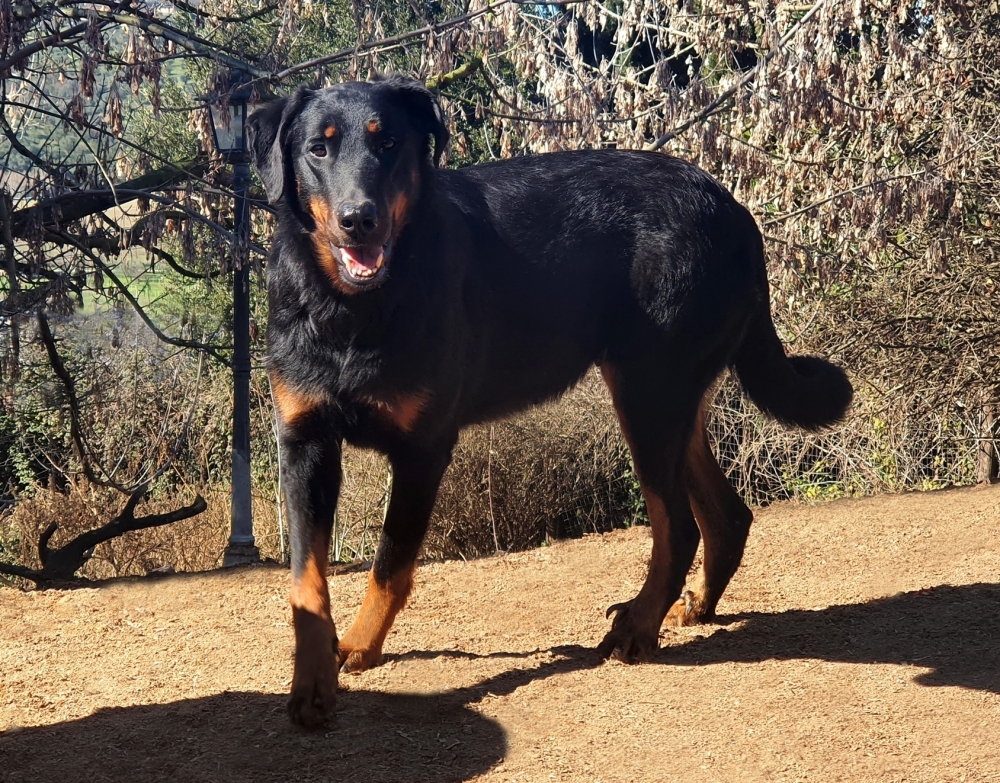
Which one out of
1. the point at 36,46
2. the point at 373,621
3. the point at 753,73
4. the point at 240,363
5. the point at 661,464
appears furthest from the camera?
the point at 240,363

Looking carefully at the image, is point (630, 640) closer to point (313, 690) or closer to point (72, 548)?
point (313, 690)

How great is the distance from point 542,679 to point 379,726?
2.31 feet

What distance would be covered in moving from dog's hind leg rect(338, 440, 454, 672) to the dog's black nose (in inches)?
31.8

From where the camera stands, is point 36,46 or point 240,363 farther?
point 240,363

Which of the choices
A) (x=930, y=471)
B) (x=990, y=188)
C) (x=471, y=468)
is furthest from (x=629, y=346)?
(x=930, y=471)

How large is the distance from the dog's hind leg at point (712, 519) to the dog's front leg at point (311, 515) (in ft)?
5.21

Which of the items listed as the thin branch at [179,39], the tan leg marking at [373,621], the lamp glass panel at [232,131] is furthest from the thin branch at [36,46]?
the tan leg marking at [373,621]

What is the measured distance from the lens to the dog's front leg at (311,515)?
3.60 m

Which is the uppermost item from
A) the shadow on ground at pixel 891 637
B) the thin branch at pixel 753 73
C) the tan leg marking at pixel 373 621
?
the thin branch at pixel 753 73

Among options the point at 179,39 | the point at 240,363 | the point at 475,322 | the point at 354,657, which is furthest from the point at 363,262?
the point at 240,363

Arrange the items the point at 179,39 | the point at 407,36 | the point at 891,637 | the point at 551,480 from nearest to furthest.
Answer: the point at 891,637 < the point at 407,36 < the point at 179,39 < the point at 551,480

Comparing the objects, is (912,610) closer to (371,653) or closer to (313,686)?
(371,653)

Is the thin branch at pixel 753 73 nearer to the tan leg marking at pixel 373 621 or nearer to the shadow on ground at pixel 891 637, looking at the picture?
the shadow on ground at pixel 891 637

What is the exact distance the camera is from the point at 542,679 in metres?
4.02
